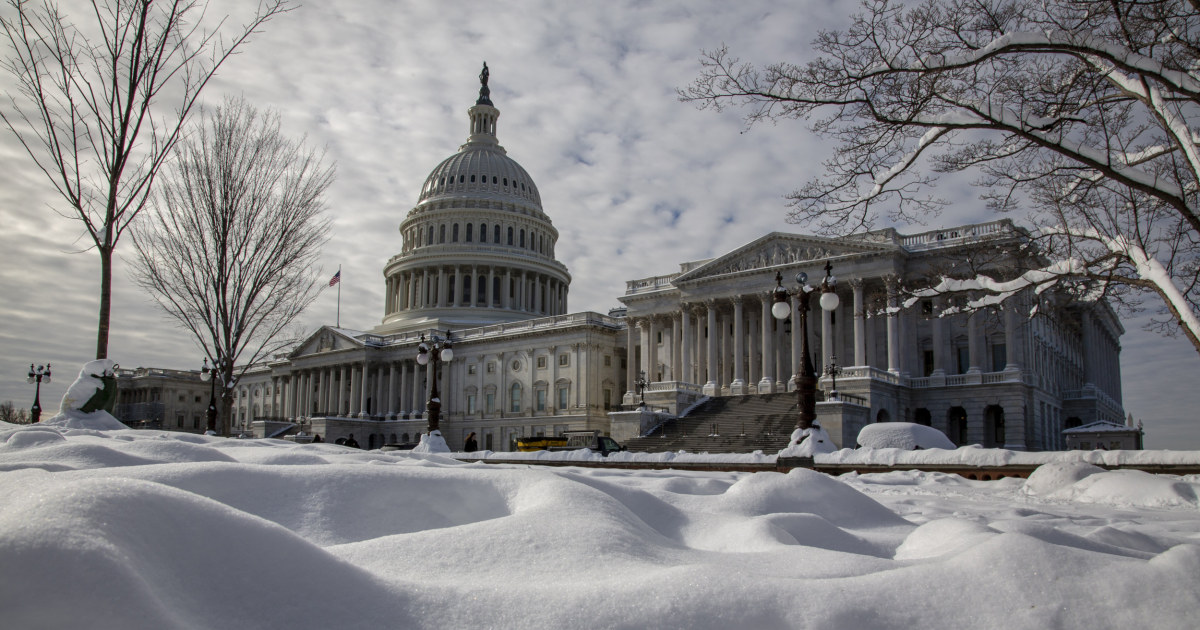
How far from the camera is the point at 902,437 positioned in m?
22.6

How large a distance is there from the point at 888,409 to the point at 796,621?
159 feet

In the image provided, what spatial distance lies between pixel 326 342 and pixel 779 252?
5748 cm

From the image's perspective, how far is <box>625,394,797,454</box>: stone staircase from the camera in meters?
42.0

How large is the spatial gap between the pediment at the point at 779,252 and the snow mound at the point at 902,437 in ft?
92.2

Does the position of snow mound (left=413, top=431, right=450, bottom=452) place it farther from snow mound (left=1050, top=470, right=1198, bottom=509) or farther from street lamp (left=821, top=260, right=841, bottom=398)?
snow mound (left=1050, top=470, right=1198, bottom=509)

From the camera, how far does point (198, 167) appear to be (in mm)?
26719

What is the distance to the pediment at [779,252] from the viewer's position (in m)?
50.8

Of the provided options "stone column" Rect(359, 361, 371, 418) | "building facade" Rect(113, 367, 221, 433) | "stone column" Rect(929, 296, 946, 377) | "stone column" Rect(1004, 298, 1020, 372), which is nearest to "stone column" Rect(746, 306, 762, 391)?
"stone column" Rect(929, 296, 946, 377)

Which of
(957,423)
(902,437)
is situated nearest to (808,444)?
(902,437)

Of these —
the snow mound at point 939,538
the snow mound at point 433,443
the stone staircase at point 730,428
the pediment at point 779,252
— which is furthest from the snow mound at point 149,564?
the pediment at point 779,252

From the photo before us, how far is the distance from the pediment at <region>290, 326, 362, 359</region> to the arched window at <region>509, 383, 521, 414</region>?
20810 mm

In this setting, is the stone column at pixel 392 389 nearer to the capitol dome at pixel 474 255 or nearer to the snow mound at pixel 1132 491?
the capitol dome at pixel 474 255

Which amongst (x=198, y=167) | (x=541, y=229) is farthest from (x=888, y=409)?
(x=541, y=229)

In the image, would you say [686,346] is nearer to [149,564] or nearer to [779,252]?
[779,252]
